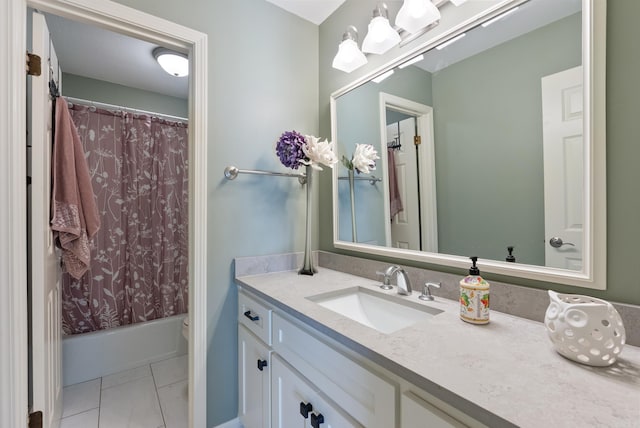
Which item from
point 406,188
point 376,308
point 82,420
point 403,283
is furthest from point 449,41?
point 82,420

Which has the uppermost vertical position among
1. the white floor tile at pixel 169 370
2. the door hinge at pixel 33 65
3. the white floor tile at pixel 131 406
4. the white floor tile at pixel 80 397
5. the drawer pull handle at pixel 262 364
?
the door hinge at pixel 33 65

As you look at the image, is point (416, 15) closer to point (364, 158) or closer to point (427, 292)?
point (364, 158)

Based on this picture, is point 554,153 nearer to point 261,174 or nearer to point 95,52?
point 261,174

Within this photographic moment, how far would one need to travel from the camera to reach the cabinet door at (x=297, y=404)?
79 centimetres

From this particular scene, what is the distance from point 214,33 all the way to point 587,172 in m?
1.63

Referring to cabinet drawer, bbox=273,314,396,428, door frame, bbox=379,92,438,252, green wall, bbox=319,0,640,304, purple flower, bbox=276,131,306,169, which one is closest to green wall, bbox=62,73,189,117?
purple flower, bbox=276,131,306,169

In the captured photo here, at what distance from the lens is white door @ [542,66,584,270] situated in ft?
2.60

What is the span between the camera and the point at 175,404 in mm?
1682

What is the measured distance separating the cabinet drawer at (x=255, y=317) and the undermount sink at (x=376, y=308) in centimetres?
21

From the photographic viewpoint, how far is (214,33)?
55.5 inches

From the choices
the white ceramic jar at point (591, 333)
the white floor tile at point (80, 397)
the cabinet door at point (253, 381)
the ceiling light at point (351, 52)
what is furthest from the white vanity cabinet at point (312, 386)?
the ceiling light at point (351, 52)

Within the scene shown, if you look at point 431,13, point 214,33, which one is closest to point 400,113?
point 431,13

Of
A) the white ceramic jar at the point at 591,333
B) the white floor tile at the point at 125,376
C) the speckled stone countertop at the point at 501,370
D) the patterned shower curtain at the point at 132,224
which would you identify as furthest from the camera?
the patterned shower curtain at the point at 132,224

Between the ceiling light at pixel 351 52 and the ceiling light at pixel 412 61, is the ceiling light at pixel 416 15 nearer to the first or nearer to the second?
the ceiling light at pixel 412 61
